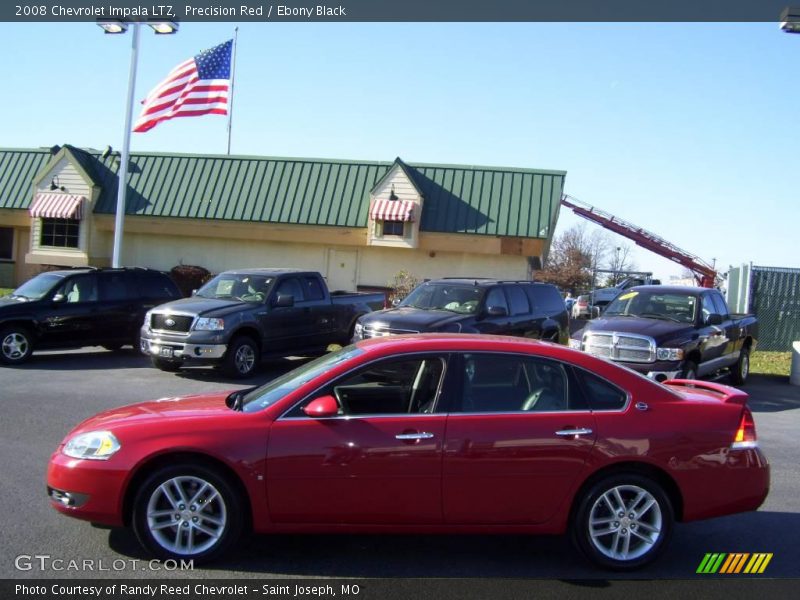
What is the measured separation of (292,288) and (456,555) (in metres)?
9.60

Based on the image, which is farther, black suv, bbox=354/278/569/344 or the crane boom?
the crane boom

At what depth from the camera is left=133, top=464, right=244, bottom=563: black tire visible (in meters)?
4.81

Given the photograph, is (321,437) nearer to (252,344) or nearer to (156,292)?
(252,344)

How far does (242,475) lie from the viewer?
480cm

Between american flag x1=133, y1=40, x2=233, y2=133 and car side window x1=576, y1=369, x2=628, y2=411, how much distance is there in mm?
16935

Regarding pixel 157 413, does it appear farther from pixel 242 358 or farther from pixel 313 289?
pixel 313 289

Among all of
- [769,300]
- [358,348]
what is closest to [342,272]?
[769,300]

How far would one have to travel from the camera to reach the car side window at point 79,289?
47.2 feet

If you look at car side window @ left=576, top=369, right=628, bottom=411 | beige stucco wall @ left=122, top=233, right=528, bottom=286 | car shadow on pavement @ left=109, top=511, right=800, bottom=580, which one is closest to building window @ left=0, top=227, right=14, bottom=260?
beige stucco wall @ left=122, top=233, right=528, bottom=286

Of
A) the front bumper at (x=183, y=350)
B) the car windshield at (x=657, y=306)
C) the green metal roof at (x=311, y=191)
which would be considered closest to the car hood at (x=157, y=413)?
the front bumper at (x=183, y=350)

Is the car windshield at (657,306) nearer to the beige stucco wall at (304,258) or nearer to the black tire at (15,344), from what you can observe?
the black tire at (15,344)

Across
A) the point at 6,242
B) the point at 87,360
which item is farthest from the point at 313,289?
the point at 6,242

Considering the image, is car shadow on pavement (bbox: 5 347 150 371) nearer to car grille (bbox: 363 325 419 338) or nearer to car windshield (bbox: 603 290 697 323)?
car grille (bbox: 363 325 419 338)
